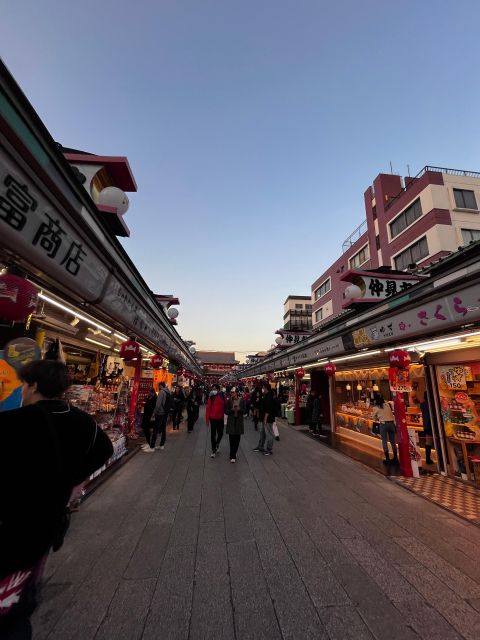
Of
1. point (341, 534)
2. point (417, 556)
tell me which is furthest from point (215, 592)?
point (417, 556)

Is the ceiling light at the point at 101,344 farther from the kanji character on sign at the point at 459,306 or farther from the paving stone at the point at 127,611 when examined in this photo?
the kanji character on sign at the point at 459,306

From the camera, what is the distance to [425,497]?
5383 mm

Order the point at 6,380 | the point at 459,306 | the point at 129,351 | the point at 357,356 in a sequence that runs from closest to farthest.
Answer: the point at 6,380
the point at 459,306
the point at 129,351
the point at 357,356

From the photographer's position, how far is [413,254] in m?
20.8

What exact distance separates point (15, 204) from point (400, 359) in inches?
311

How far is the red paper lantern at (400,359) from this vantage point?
686 cm

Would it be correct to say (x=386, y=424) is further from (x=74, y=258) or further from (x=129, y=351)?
(x=74, y=258)

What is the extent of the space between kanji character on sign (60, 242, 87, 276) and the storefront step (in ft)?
23.7

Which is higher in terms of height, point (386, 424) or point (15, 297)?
point (15, 297)

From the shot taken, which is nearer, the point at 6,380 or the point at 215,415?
the point at 6,380

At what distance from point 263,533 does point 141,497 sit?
7.89ft

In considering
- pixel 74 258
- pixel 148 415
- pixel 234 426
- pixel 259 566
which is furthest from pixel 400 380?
pixel 74 258

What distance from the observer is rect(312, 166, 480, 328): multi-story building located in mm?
18844

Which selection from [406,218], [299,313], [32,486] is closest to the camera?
[32,486]
